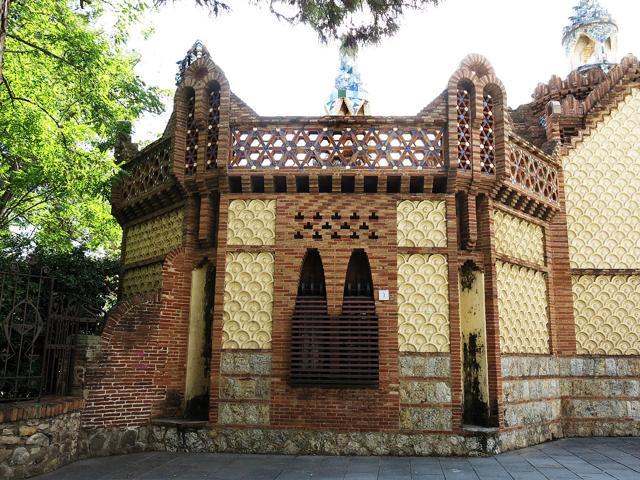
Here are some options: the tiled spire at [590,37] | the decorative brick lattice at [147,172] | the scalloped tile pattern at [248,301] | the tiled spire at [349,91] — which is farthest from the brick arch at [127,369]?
the tiled spire at [590,37]

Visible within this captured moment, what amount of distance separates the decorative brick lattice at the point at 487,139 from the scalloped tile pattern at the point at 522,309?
1729 mm

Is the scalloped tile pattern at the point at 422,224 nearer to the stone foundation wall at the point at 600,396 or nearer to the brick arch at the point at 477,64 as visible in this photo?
the brick arch at the point at 477,64

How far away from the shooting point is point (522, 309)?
10.0 meters

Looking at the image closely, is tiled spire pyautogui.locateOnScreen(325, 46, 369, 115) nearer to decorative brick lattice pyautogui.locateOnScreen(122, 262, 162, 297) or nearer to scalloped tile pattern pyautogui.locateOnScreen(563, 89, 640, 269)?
scalloped tile pattern pyautogui.locateOnScreen(563, 89, 640, 269)

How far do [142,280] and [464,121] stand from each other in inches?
264

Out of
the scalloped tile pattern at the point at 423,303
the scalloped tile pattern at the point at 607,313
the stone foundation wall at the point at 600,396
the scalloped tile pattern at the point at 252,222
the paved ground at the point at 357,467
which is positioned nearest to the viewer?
the paved ground at the point at 357,467

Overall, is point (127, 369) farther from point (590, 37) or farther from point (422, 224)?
point (590, 37)

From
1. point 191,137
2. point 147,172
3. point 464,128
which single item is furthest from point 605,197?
point 147,172

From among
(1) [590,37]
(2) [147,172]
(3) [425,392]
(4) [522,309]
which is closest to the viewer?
(3) [425,392]

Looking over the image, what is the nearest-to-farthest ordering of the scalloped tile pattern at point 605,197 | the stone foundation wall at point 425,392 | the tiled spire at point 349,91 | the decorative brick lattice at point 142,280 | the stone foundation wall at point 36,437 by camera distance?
the stone foundation wall at point 36,437
the stone foundation wall at point 425,392
the decorative brick lattice at point 142,280
the scalloped tile pattern at point 605,197
the tiled spire at point 349,91

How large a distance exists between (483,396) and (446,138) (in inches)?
169

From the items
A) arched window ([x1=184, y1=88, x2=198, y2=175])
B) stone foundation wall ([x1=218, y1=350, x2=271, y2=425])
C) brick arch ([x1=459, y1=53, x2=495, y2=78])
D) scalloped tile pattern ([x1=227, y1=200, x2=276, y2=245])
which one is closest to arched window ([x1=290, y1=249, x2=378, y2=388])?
stone foundation wall ([x1=218, y1=350, x2=271, y2=425])

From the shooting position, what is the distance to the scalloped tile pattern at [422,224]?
898cm

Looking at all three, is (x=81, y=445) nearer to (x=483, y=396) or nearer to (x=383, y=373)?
(x=383, y=373)
